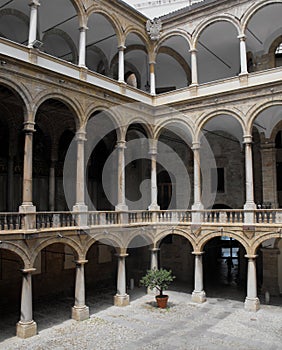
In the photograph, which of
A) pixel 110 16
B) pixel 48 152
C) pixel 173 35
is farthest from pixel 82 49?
pixel 173 35

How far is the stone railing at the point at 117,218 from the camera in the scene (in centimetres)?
1454

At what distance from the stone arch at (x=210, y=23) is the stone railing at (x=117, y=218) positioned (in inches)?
357

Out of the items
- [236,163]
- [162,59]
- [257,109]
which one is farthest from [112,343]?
[162,59]

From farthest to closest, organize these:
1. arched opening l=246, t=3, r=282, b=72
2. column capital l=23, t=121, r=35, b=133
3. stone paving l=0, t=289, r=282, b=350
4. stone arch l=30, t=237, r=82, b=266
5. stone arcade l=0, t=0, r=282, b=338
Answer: arched opening l=246, t=3, r=282, b=72, stone arcade l=0, t=0, r=282, b=338, column capital l=23, t=121, r=35, b=133, stone arch l=30, t=237, r=82, b=266, stone paving l=0, t=289, r=282, b=350

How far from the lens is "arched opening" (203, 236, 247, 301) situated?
21016 millimetres

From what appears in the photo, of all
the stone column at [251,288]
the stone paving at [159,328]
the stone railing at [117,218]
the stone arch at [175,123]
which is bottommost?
the stone paving at [159,328]

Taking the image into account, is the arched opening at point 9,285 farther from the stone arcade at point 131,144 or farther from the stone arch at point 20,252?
the stone arch at point 20,252

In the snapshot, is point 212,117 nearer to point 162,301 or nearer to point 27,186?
point 162,301

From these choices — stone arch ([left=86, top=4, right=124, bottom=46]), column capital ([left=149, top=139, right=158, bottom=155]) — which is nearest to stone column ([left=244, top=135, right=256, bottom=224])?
column capital ([left=149, top=139, right=158, bottom=155])

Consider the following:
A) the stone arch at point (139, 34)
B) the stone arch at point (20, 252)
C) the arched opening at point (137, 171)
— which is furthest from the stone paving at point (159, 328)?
the stone arch at point (139, 34)

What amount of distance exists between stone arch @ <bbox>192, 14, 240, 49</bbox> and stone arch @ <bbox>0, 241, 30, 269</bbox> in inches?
534

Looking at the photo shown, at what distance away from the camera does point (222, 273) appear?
25688 millimetres

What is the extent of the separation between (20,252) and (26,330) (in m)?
2.90

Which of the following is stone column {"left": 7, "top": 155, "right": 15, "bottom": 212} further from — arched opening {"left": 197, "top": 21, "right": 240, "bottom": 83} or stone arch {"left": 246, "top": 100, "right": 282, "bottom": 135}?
arched opening {"left": 197, "top": 21, "right": 240, "bottom": 83}
